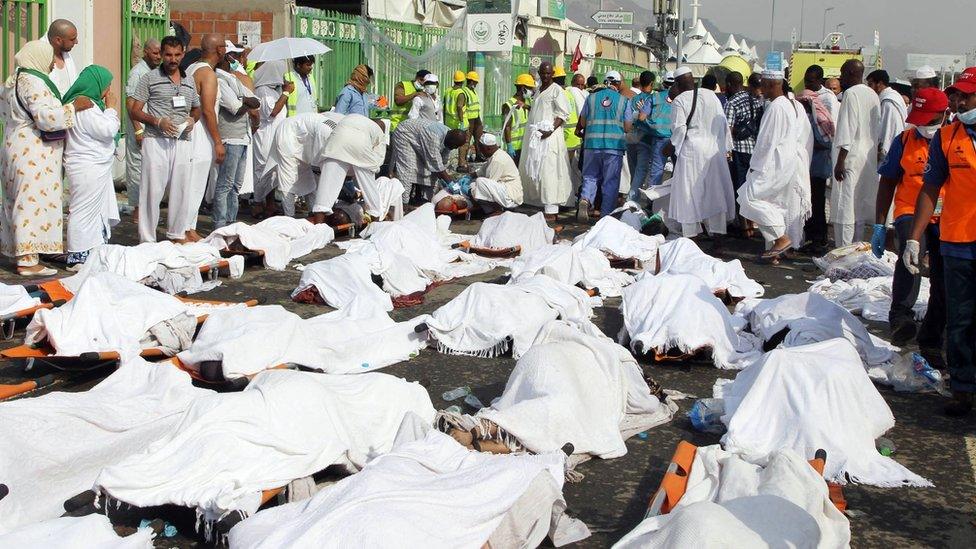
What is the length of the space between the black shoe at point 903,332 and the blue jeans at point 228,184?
20.0 feet

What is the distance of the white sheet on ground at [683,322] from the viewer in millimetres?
6410

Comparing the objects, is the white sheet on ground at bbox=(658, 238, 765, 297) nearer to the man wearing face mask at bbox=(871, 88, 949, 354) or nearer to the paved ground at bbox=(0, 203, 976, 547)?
the paved ground at bbox=(0, 203, 976, 547)

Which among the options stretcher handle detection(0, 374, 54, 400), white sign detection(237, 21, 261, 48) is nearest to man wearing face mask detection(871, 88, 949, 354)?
stretcher handle detection(0, 374, 54, 400)

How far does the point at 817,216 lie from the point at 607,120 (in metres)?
2.59

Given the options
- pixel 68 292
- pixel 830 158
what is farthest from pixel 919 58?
pixel 68 292

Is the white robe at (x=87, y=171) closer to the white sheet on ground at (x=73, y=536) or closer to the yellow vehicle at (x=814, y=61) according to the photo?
the white sheet on ground at (x=73, y=536)

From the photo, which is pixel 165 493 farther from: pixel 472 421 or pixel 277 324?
pixel 277 324

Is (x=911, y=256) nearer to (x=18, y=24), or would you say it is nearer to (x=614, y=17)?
(x=18, y=24)

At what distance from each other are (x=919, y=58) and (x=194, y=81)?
33686mm

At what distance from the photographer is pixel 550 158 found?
12.7 m

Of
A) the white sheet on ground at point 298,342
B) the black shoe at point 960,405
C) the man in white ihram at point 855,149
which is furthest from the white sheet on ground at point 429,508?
the man in white ihram at point 855,149

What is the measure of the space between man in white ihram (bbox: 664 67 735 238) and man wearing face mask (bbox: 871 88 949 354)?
3195 millimetres

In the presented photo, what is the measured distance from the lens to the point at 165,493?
3805mm

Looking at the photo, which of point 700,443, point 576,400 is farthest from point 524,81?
point 576,400
